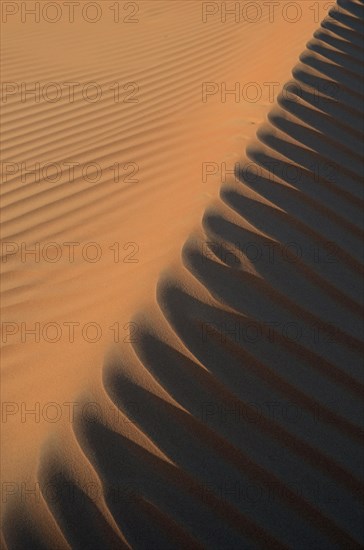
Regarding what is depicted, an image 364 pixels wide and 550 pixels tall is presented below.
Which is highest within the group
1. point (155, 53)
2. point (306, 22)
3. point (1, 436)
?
point (155, 53)

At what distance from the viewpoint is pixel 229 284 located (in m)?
2.25

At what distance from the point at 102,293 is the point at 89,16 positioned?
19.3 ft

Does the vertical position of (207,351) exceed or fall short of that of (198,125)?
it falls short

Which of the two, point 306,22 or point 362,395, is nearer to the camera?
point 362,395

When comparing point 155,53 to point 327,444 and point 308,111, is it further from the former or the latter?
point 327,444

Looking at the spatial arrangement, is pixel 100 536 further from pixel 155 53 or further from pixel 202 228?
pixel 155 53

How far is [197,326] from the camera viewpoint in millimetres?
2121

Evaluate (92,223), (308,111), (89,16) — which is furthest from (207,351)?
(89,16)

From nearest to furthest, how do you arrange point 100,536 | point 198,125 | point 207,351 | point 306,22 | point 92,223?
1. point 100,536
2. point 207,351
3. point 92,223
4. point 198,125
5. point 306,22

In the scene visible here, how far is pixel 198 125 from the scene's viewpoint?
3.86 m

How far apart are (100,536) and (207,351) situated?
666 millimetres

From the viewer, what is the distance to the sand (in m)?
1.78

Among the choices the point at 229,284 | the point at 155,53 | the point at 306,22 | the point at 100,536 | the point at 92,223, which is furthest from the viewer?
the point at 155,53

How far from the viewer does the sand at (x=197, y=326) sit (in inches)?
70.0
